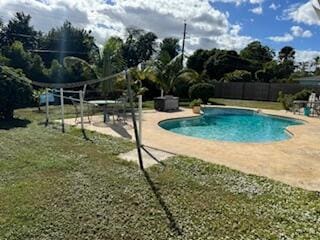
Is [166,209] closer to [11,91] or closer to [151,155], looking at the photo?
[151,155]

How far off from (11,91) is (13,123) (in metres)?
1.28

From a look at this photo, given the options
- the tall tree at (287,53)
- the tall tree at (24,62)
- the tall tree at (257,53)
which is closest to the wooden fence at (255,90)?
the tall tree at (24,62)

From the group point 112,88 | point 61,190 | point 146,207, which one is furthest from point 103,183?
point 112,88

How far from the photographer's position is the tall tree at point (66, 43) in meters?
30.5

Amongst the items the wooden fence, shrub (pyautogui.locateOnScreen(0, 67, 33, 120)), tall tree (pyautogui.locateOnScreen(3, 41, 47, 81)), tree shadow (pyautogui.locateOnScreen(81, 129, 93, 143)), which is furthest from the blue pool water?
tall tree (pyautogui.locateOnScreen(3, 41, 47, 81))

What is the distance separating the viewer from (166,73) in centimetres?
2092

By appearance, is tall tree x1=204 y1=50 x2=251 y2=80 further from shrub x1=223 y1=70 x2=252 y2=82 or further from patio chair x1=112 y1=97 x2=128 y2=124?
patio chair x1=112 y1=97 x2=128 y2=124

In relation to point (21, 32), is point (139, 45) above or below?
below

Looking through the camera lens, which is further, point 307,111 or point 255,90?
point 255,90

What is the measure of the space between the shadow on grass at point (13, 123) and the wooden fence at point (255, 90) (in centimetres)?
1860

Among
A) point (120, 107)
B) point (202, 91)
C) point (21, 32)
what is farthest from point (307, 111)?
point (21, 32)

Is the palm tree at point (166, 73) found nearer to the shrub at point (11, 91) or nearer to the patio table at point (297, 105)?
the patio table at point (297, 105)

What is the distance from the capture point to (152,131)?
10852 millimetres

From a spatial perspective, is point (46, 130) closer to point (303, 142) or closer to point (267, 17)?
point (303, 142)
